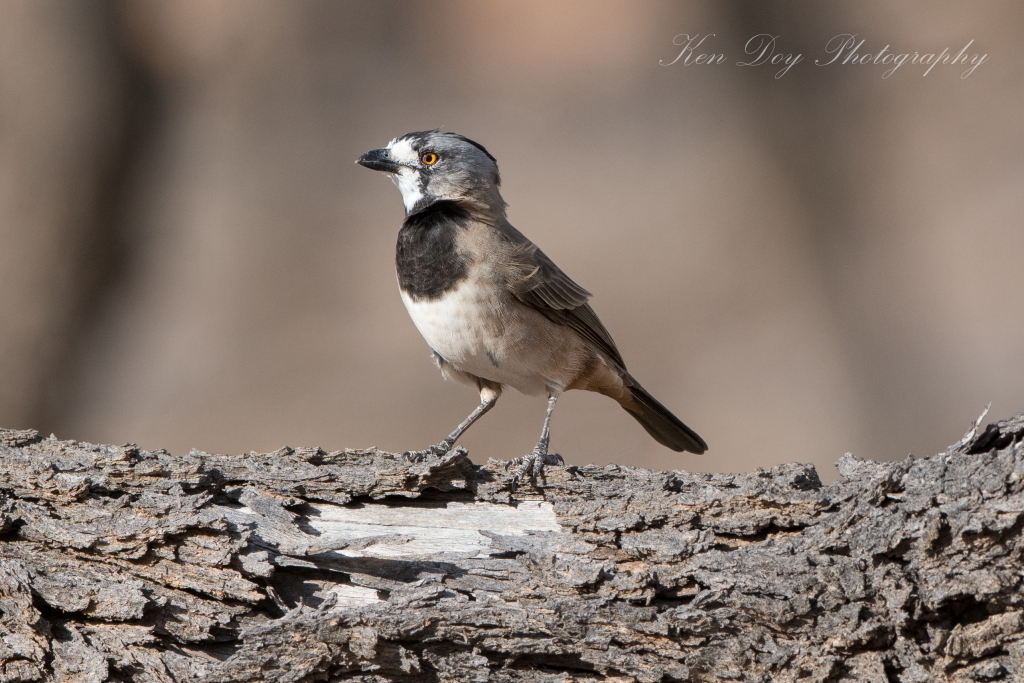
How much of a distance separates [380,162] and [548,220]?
4361mm

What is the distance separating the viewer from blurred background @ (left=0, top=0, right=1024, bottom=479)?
9.26 m

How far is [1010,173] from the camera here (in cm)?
911

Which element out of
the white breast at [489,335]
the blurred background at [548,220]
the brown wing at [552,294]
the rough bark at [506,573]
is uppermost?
the blurred background at [548,220]

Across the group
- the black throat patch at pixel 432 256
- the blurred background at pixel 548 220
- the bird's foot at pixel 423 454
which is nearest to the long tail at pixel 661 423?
the bird's foot at pixel 423 454

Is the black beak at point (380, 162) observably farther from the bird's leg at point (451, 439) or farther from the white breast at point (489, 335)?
the bird's leg at point (451, 439)

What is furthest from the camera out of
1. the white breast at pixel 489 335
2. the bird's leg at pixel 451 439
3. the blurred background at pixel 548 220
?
the blurred background at pixel 548 220

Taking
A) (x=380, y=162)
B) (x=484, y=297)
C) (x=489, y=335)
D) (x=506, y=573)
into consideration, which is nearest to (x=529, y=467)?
(x=506, y=573)

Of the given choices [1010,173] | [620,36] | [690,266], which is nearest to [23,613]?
[690,266]

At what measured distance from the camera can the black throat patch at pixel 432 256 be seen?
465 cm

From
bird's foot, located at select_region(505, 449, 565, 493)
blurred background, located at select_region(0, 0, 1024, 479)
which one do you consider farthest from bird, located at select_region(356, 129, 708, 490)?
blurred background, located at select_region(0, 0, 1024, 479)

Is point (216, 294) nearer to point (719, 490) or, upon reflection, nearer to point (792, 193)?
point (792, 193)

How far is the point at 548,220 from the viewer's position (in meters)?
9.52

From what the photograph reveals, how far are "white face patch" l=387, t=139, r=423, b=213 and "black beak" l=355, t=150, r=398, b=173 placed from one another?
0.11 feet

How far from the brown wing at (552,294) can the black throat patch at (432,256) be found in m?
0.35
